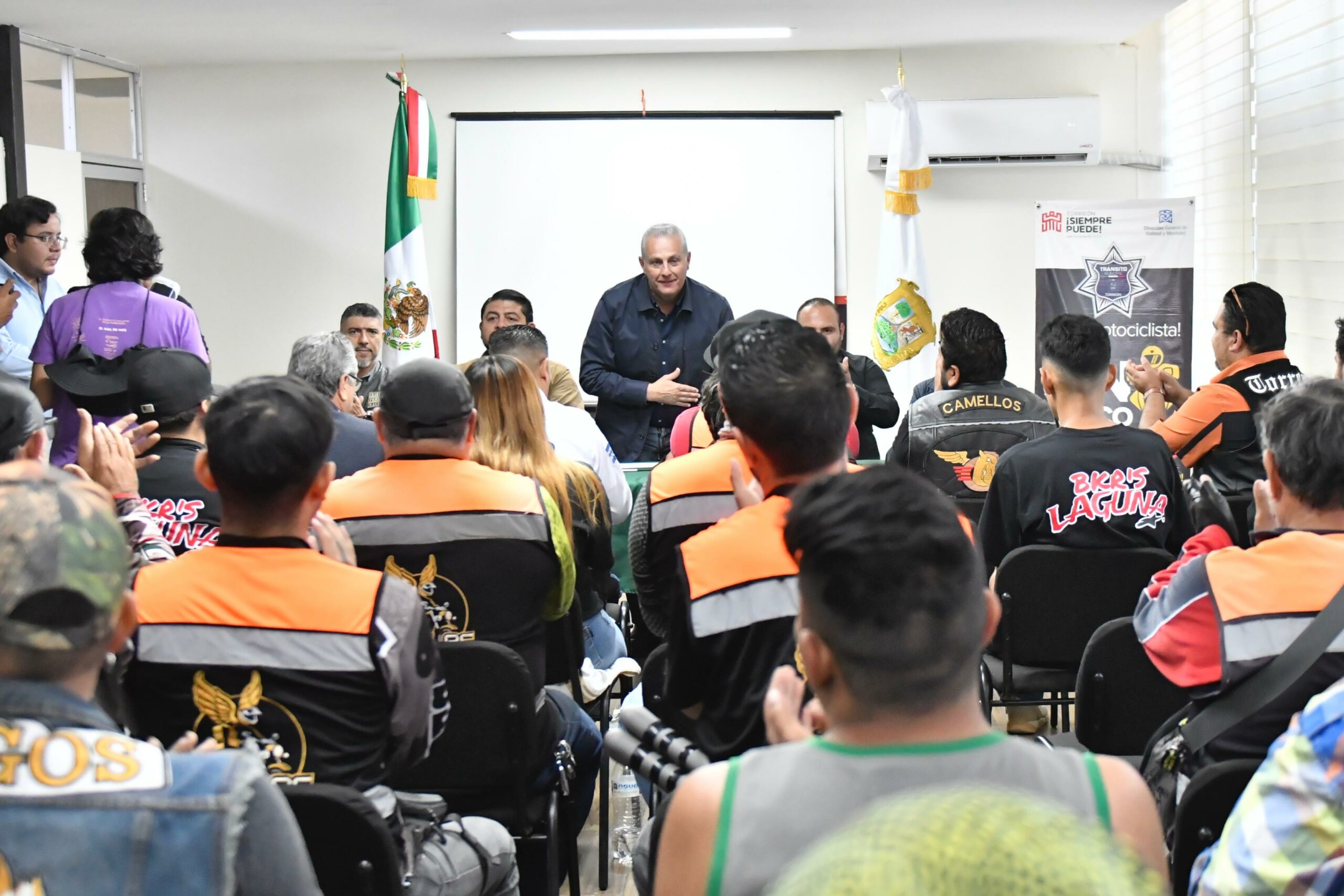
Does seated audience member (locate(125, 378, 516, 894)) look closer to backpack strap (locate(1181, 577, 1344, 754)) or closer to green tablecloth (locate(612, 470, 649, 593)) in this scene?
backpack strap (locate(1181, 577, 1344, 754))

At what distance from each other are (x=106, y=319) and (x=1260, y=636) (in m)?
3.41

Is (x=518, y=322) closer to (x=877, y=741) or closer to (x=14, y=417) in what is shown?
(x=14, y=417)

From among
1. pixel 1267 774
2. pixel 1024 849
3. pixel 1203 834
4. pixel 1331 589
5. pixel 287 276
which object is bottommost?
pixel 1203 834

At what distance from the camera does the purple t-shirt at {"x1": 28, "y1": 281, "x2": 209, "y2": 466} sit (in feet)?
12.4

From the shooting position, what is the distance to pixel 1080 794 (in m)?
1.00

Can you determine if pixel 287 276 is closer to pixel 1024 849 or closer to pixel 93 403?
pixel 93 403

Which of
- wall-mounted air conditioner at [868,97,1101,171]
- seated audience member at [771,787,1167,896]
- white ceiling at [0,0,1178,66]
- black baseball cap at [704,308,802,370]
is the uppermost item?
white ceiling at [0,0,1178,66]

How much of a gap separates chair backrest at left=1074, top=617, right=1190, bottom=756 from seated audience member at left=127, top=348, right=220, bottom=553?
1.82 metres

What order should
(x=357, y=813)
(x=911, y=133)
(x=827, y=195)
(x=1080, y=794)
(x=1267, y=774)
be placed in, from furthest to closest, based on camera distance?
1. (x=827, y=195)
2. (x=911, y=133)
3. (x=357, y=813)
4. (x=1267, y=774)
5. (x=1080, y=794)

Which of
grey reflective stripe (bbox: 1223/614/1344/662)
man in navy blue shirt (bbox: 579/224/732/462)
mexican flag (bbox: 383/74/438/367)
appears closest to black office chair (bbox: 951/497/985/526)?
man in navy blue shirt (bbox: 579/224/732/462)

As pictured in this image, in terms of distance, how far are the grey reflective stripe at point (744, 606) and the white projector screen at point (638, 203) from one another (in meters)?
5.81

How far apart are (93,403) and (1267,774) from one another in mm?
3388

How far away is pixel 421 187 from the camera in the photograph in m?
6.57

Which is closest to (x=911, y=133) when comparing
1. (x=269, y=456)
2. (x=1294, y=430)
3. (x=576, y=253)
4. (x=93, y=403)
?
(x=576, y=253)
